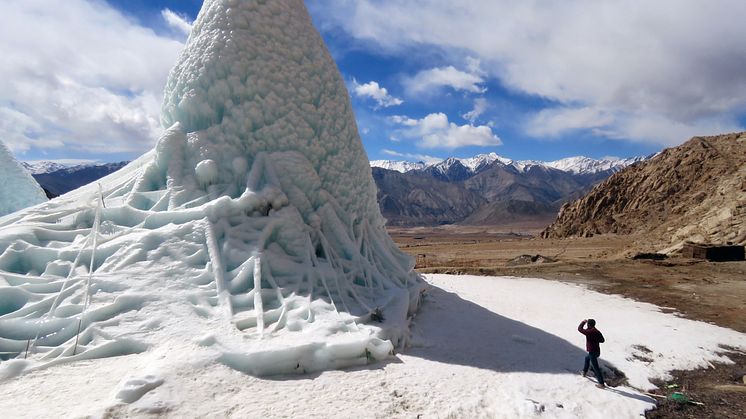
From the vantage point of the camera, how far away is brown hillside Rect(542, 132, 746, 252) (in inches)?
1040

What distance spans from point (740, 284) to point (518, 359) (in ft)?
47.2

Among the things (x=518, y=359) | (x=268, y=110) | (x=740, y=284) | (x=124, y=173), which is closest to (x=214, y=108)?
(x=268, y=110)

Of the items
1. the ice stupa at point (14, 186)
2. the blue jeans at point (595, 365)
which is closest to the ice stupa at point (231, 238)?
the blue jeans at point (595, 365)

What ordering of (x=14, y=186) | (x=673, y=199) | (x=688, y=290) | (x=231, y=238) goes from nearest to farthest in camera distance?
(x=231, y=238) → (x=14, y=186) → (x=688, y=290) → (x=673, y=199)

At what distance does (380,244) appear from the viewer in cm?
A: 988

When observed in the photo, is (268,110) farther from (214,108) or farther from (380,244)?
(380,244)

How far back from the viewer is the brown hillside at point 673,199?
26.4 m

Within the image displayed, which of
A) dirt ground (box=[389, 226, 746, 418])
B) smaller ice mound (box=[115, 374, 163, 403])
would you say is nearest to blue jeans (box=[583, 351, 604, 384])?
dirt ground (box=[389, 226, 746, 418])

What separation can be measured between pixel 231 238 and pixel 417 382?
3928mm

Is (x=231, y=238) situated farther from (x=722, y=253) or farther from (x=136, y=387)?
(x=722, y=253)

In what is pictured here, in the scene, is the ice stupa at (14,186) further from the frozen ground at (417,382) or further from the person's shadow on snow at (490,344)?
the person's shadow on snow at (490,344)

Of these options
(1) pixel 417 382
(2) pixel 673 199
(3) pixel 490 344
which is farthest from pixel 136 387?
(2) pixel 673 199

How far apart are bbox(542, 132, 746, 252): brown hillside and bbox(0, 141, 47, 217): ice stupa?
31.2m

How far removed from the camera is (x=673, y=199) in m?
40.7
